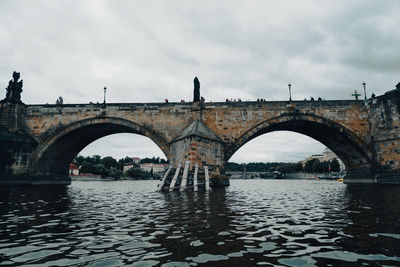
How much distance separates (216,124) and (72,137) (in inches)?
586

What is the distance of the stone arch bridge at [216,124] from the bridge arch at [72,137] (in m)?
0.09

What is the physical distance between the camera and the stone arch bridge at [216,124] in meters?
21.9

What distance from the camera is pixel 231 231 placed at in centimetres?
503

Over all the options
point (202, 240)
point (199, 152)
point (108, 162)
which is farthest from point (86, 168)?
point (202, 240)

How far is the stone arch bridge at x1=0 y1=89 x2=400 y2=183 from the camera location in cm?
2194

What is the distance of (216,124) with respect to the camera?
23453mm

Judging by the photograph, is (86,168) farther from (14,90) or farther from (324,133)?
(324,133)

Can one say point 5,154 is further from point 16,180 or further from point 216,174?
point 216,174

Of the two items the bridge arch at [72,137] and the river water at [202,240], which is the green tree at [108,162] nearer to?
the bridge arch at [72,137]

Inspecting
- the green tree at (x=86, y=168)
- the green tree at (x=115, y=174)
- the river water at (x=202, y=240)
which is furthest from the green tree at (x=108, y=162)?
the river water at (x=202, y=240)

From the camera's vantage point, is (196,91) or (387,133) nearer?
(387,133)

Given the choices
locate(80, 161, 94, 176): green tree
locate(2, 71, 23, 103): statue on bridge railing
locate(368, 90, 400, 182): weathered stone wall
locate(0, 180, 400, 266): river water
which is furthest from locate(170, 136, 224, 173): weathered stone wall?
locate(80, 161, 94, 176): green tree

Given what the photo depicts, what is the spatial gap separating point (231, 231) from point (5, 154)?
25369mm

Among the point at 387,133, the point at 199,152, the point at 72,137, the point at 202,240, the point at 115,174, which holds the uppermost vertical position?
the point at 72,137
